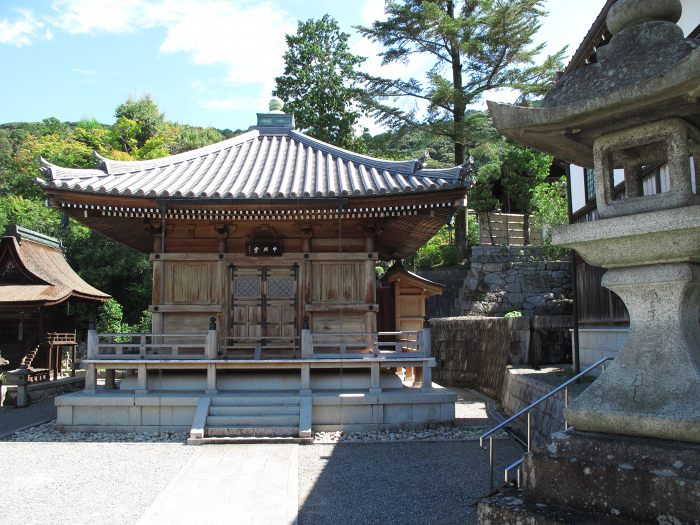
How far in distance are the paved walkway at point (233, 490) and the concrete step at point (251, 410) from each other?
115cm

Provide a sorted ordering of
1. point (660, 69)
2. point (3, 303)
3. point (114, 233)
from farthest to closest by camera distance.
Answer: point (3, 303)
point (114, 233)
point (660, 69)

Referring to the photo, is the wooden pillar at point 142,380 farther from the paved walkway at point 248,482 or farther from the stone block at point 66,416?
the paved walkway at point 248,482

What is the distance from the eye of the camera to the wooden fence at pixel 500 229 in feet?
81.1

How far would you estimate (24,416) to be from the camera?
509 inches

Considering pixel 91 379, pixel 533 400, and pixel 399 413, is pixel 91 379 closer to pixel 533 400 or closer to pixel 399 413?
pixel 399 413

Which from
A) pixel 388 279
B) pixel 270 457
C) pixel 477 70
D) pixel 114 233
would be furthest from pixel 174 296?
pixel 477 70

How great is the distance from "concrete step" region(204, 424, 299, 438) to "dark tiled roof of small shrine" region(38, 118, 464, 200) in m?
4.33

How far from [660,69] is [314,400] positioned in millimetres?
8138

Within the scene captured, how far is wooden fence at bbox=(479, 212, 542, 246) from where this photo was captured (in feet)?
81.1

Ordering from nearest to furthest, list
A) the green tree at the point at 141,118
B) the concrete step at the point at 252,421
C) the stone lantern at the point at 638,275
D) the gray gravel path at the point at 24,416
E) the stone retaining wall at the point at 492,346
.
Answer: the stone lantern at the point at 638,275 < the concrete step at the point at 252,421 < the gray gravel path at the point at 24,416 < the stone retaining wall at the point at 492,346 < the green tree at the point at 141,118

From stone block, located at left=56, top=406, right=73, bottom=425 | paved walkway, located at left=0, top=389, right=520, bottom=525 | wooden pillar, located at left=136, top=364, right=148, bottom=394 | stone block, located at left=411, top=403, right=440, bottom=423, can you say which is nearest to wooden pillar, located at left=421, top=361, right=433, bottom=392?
stone block, located at left=411, top=403, right=440, bottom=423

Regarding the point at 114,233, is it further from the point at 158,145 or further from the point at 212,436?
the point at 158,145

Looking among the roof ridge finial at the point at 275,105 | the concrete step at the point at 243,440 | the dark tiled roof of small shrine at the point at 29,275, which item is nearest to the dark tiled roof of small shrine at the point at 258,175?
the roof ridge finial at the point at 275,105

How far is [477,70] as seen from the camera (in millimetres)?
24375
